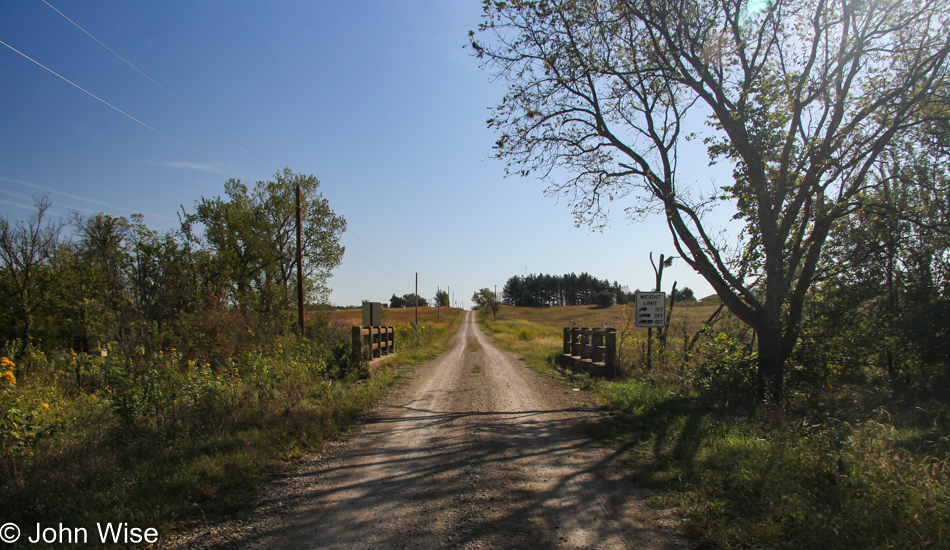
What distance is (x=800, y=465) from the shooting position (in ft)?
14.2

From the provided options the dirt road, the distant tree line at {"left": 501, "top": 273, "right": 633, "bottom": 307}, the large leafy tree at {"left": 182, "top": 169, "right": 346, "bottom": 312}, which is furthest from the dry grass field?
the distant tree line at {"left": 501, "top": 273, "right": 633, "bottom": 307}

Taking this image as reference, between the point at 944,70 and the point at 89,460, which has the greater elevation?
the point at 944,70

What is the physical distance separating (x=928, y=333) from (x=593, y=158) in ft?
21.4

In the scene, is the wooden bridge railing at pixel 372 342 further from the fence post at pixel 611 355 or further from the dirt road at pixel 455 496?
the fence post at pixel 611 355

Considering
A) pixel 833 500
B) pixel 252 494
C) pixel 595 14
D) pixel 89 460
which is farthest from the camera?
pixel 595 14

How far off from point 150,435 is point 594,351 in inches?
423

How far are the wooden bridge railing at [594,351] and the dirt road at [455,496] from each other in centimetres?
502

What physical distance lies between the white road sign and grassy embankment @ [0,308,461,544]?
727cm

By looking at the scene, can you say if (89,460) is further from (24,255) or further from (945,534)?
(24,255)

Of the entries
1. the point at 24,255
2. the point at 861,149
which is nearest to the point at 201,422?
the point at 861,149

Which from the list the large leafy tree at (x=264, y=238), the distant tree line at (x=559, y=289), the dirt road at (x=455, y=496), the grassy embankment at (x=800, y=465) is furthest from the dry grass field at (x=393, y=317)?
the distant tree line at (x=559, y=289)

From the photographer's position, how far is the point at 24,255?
19281 mm

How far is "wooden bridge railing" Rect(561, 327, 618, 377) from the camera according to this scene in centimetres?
1241

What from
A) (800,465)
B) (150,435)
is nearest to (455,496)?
(800,465)
